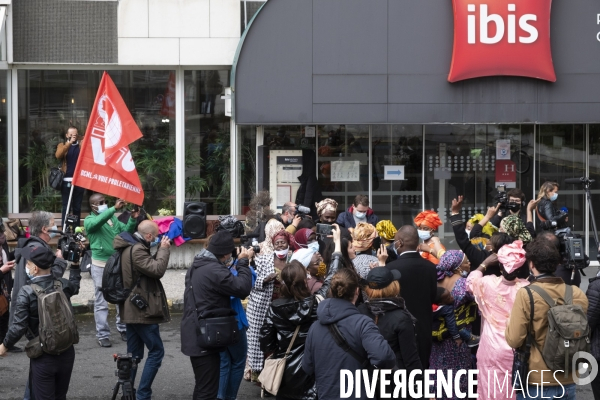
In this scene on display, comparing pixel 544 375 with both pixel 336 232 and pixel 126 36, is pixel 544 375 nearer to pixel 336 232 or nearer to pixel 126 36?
pixel 336 232

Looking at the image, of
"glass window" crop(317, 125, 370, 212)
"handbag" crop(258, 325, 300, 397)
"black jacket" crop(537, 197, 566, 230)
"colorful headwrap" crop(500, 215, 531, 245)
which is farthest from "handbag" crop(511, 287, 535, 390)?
"glass window" crop(317, 125, 370, 212)

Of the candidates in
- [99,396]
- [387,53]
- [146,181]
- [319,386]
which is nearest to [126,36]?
[146,181]

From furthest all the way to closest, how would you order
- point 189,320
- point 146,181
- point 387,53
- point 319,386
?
point 146,181, point 387,53, point 189,320, point 319,386

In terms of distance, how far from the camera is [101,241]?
11.2m

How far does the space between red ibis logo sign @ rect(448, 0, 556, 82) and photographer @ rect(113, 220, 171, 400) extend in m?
7.37

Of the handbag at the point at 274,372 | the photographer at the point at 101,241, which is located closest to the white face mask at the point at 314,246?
the handbag at the point at 274,372

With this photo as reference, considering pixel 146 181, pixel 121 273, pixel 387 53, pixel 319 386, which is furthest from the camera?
pixel 146 181

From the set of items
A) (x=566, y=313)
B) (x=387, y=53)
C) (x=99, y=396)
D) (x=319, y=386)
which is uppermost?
(x=387, y=53)

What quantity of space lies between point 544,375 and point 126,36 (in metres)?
10.8

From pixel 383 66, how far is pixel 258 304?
6898mm

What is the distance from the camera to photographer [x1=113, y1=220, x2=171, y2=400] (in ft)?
27.5

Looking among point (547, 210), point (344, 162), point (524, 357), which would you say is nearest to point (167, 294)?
point (344, 162)

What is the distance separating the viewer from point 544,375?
6113 mm

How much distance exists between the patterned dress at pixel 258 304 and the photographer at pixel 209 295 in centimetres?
65
